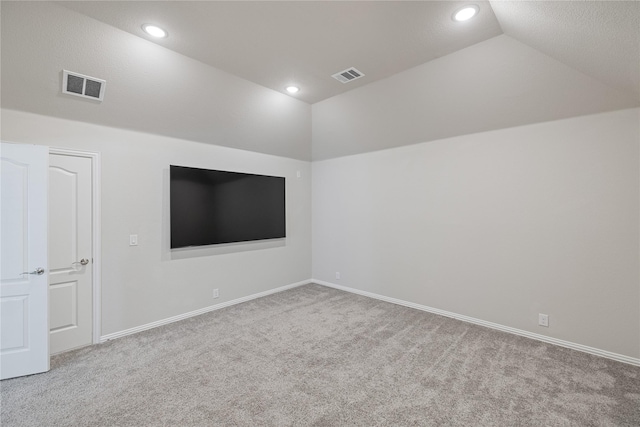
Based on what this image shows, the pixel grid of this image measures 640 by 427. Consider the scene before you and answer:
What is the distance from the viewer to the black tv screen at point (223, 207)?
12.6ft

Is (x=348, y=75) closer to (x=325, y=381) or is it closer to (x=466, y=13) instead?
(x=466, y=13)

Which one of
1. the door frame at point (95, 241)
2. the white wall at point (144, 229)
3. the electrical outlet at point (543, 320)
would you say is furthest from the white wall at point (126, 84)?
the electrical outlet at point (543, 320)

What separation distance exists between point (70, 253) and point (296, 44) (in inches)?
127

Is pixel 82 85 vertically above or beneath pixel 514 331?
above

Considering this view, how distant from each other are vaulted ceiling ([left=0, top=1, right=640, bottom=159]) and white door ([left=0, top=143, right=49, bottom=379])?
652 mm

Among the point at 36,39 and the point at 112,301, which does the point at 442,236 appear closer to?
the point at 112,301

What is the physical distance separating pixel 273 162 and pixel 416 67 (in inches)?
110

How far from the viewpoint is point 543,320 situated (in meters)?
3.25

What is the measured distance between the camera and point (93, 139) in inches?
125

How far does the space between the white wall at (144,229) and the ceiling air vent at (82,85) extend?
1.27ft

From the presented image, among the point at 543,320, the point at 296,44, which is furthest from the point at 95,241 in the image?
the point at 543,320

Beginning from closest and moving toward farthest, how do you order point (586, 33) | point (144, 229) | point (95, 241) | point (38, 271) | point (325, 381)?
point (586, 33) < point (325, 381) < point (38, 271) < point (95, 241) < point (144, 229)

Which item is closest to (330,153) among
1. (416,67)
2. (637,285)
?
(416,67)

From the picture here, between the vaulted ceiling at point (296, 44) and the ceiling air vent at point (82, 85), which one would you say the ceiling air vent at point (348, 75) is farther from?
the ceiling air vent at point (82, 85)
